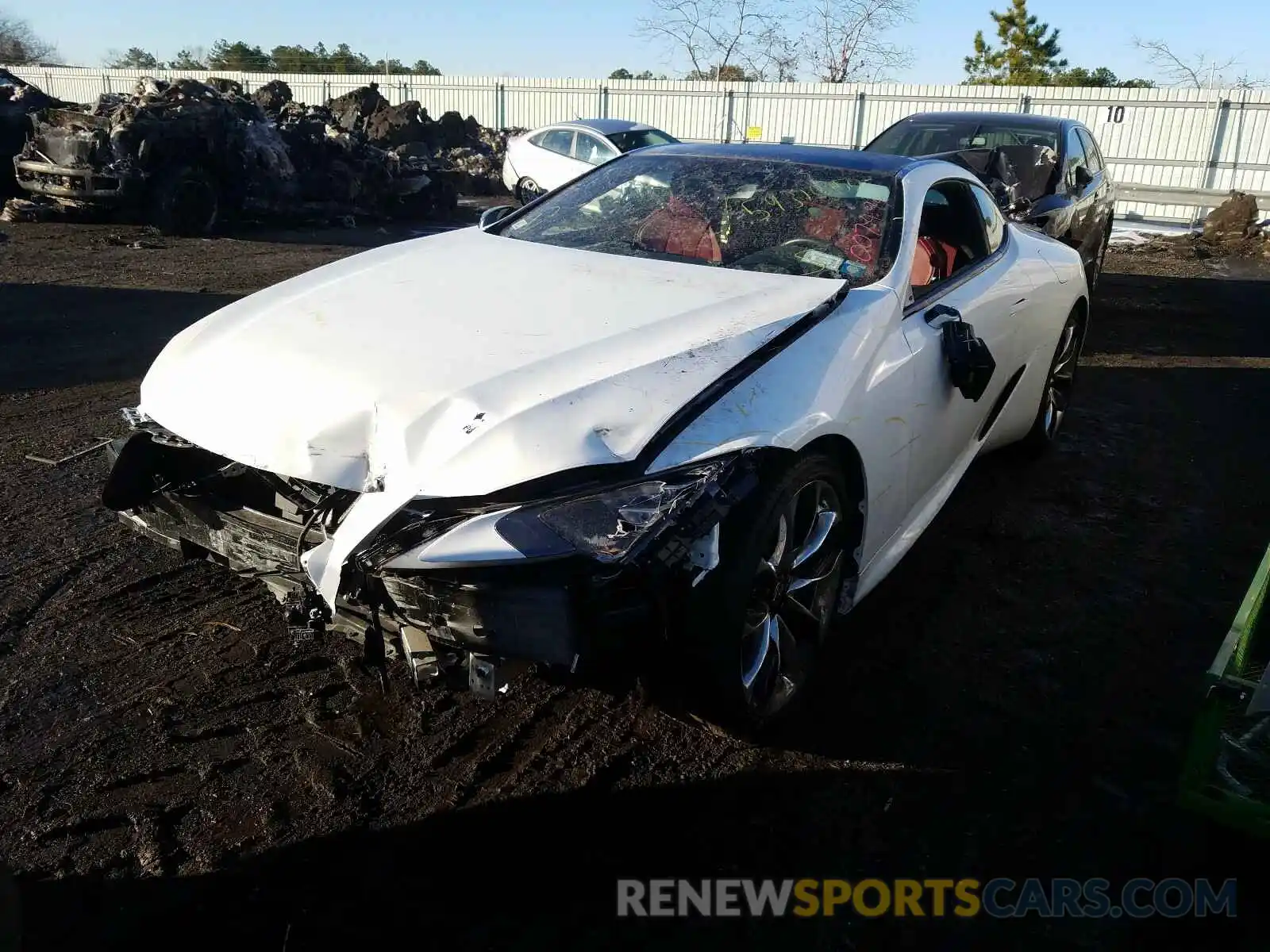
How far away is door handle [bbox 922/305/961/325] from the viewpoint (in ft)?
11.4

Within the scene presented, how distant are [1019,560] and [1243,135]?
1936 cm

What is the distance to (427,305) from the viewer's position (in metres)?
3.13

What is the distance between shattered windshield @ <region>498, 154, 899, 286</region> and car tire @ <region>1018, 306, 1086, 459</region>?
1885 millimetres

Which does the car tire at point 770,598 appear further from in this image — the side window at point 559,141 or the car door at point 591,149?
the side window at point 559,141

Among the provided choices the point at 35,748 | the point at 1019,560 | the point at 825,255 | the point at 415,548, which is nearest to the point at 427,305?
the point at 415,548

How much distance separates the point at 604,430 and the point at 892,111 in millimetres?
20954

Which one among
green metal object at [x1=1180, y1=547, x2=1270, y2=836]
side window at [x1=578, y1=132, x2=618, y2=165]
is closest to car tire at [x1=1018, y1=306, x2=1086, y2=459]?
green metal object at [x1=1180, y1=547, x2=1270, y2=836]

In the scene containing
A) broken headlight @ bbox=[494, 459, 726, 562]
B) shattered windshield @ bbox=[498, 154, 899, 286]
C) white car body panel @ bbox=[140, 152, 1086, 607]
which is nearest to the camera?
broken headlight @ bbox=[494, 459, 726, 562]

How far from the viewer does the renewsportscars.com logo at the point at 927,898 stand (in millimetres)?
2303

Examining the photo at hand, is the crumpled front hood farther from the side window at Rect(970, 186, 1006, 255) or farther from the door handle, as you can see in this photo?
the side window at Rect(970, 186, 1006, 255)

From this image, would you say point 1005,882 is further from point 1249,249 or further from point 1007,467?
point 1249,249

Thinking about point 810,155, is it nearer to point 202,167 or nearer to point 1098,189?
point 1098,189

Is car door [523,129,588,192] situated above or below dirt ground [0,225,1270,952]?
above

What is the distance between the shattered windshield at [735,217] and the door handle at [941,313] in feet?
→ 0.77
